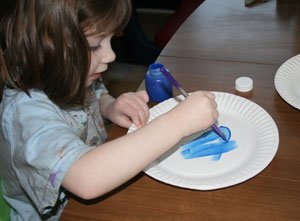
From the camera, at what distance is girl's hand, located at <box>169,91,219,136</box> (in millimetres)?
769

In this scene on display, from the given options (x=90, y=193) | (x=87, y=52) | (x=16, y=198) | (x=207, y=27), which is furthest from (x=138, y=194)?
(x=207, y=27)

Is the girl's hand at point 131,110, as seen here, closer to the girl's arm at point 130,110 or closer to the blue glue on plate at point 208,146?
the girl's arm at point 130,110

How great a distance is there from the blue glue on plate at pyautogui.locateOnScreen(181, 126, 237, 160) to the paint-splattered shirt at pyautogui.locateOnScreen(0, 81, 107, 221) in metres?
0.19

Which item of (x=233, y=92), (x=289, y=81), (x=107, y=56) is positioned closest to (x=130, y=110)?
(x=107, y=56)

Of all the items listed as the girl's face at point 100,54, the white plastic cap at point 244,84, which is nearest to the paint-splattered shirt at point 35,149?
the girl's face at point 100,54

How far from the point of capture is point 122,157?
2.37 ft

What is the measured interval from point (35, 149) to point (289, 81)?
0.58 meters

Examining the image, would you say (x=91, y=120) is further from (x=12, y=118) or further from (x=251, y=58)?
(x=251, y=58)

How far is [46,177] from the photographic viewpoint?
76 centimetres

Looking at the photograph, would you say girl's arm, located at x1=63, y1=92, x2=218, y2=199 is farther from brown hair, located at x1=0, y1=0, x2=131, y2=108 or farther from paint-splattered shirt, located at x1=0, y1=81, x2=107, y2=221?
brown hair, located at x1=0, y1=0, x2=131, y2=108

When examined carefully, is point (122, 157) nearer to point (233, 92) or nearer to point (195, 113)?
point (195, 113)

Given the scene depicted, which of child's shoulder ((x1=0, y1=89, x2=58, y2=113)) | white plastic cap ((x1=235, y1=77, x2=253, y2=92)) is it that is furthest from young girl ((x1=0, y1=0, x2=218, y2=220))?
white plastic cap ((x1=235, y1=77, x2=253, y2=92))

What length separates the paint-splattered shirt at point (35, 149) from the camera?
742mm

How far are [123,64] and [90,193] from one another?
5.24ft
